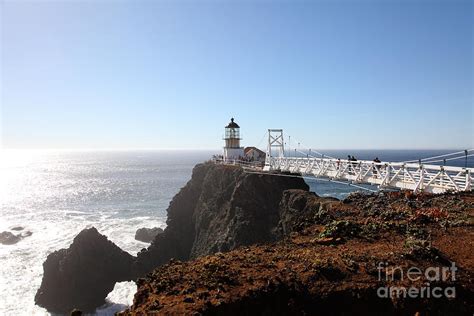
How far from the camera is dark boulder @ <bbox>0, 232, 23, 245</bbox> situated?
4653 centimetres

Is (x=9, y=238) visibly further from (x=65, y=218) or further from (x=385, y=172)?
(x=385, y=172)

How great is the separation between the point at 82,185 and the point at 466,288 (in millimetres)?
111568

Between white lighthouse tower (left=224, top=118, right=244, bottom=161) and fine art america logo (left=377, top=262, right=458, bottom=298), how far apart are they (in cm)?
3894

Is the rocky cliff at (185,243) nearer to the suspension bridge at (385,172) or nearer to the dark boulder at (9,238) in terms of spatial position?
the suspension bridge at (385,172)

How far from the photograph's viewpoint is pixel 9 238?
47.2 m

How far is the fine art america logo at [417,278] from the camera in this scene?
7470 millimetres

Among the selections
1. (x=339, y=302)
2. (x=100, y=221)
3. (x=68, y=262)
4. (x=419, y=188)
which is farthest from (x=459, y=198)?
(x=100, y=221)

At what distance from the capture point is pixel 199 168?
1800 inches

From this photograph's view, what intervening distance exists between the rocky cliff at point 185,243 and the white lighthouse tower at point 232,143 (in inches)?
305

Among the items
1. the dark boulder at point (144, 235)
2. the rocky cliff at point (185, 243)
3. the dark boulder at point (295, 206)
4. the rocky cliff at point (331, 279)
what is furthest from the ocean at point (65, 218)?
the rocky cliff at point (331, 279)

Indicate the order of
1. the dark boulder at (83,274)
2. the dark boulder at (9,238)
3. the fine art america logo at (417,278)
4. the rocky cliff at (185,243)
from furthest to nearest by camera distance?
1. the dark boulder at (9,238)
2. the dark boulder at (83,274)
3. the rocky cliff at (185,243)
4. the fine art america logo at (417,278)

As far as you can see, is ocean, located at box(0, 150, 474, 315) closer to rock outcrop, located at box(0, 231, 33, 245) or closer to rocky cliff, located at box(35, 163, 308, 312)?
rock outcrop, located at box(0, 231, 33, 245)

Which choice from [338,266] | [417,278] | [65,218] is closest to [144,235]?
[65,218]

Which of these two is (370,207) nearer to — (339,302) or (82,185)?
(339,302)
